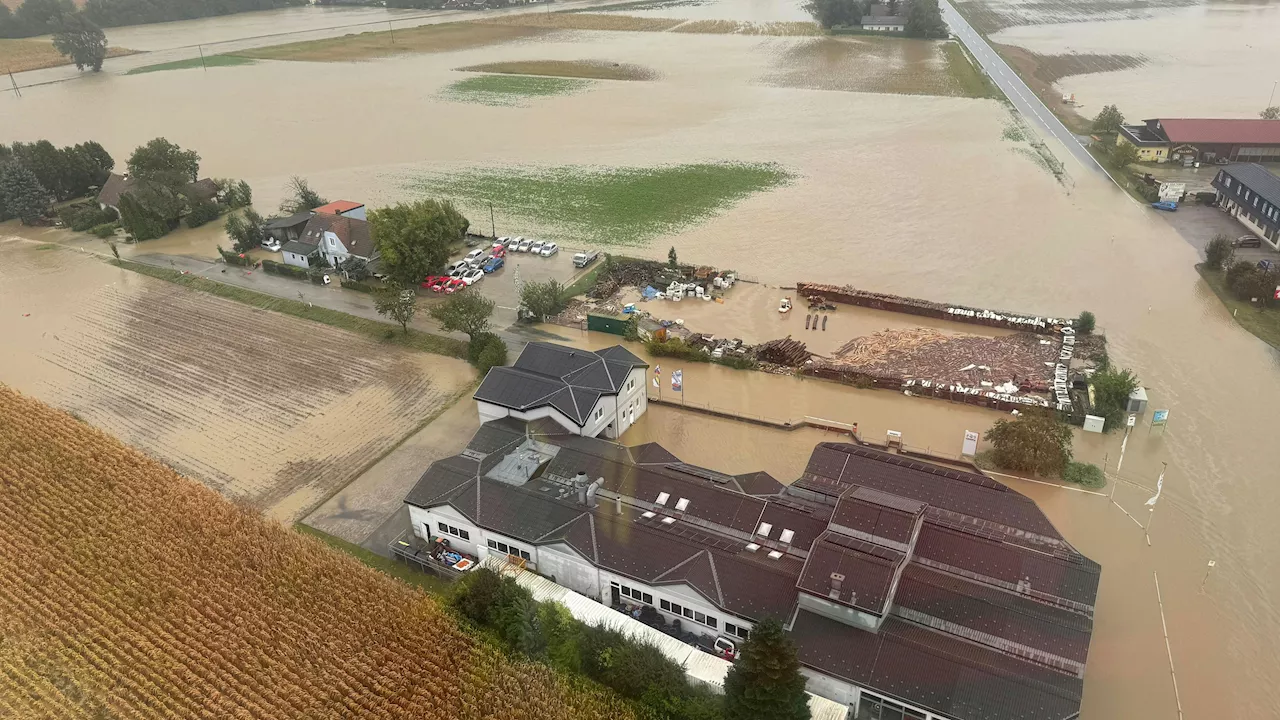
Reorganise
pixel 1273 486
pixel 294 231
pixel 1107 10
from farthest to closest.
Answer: pixel 1107 10, pixel 294 231, pixel 1273 486

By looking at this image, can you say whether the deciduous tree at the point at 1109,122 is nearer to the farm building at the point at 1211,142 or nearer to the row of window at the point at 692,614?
the farm building at the point at 1211,142

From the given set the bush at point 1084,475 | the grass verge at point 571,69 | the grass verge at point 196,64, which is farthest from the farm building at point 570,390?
the grass verge at point 196,64

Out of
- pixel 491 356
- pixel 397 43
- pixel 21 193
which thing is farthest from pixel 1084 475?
pixel 397 43

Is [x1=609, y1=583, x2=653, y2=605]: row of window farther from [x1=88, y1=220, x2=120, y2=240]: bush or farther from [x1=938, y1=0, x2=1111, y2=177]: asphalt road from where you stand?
[x1=938, y1=0, x2=1111, y2=177]: asphalt road

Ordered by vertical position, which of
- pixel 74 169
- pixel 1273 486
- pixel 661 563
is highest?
pixel 74 169

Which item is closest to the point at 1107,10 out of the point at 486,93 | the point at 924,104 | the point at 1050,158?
the point at 924,104

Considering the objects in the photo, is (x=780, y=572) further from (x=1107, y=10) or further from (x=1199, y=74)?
(x=1107, y=10)
